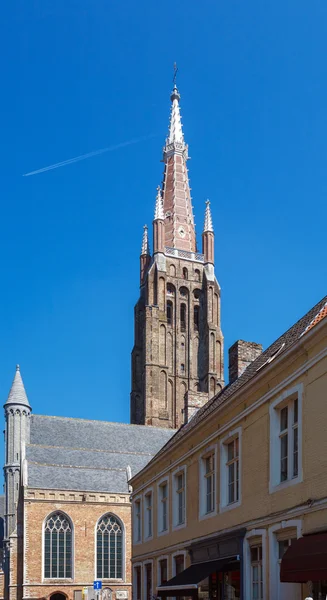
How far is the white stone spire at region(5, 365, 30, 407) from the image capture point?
212 feet

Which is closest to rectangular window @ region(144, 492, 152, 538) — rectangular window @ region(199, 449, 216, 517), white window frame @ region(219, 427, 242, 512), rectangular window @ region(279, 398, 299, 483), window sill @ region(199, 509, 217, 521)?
window sill @ region(199, 509, 217, 521)

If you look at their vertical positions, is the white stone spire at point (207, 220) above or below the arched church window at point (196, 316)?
above

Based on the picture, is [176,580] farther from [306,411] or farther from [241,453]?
[306,411]

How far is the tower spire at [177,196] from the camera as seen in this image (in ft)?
294

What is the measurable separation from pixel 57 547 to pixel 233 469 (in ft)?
123

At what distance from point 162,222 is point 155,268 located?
615 cm

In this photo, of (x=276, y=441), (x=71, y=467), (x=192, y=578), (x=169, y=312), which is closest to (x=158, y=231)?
(x=169, y=312)

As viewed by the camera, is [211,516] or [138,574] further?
[138,574]

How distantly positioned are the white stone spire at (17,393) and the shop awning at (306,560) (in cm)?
5404

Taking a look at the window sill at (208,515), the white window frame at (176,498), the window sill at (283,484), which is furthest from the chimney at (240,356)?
the window sill at (283,484)

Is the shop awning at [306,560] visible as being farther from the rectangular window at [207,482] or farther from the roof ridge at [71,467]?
the roof ridge at [71,467]

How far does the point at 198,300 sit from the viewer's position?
86.2 meters

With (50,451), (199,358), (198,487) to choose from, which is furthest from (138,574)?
(199,358)

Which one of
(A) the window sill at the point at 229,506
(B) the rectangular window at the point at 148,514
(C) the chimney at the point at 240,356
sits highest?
(C) the chimney at the point at 240,356
